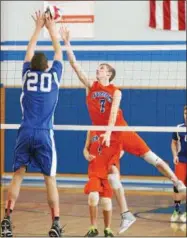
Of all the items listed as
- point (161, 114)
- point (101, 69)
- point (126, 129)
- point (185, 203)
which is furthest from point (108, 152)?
point (161, 114)

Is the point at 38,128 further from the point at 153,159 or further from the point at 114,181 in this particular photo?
the point at 153,159

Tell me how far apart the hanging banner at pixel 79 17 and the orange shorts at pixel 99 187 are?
6869mm

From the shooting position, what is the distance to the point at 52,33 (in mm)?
7777

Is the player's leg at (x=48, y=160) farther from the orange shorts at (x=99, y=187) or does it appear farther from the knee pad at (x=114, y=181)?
the knee pad at (x=114, y=181)

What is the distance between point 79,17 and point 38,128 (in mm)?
7921

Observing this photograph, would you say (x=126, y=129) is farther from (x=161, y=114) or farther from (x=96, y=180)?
(x=161, y=114)

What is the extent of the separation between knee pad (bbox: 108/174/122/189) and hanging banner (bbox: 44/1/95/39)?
267 inches

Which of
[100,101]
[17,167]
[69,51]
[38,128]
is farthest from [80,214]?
[38,128]

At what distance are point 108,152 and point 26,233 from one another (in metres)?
1.55

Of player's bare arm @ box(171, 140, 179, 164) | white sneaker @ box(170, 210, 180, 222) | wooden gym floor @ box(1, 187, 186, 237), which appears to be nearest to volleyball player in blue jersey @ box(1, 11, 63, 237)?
wooden gym floor @ box(1, 187, 186, 237)

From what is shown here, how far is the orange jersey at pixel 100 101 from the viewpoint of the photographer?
8.79 m

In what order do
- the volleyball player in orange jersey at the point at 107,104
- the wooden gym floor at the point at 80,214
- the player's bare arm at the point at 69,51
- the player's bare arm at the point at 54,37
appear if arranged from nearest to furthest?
the player's bare arm at the point at 54,37
the player's bare arm at the point at 69,51
the volleyball player in orange jersey at the point at 107,104
the wooden gym floor at the point at 80,214

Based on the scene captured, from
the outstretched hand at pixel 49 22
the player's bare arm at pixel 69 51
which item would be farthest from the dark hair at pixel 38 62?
the player's bare arm at pixel 69 51

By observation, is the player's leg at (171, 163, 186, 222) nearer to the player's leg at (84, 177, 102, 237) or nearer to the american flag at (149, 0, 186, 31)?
the player's leg at (84, 177, 102, 237)
